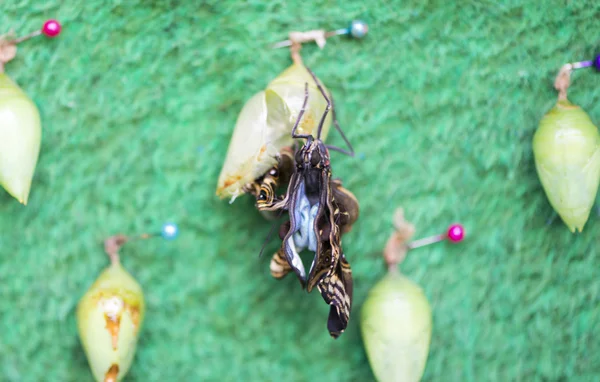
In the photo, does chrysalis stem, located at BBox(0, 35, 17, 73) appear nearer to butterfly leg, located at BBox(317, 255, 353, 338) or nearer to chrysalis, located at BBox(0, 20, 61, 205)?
chrysalis, located at BBox(0, 20, 61, 205)

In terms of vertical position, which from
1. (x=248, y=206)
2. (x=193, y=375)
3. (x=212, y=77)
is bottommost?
(x=193, y=375)

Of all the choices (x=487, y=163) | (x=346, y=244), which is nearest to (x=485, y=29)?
(x=487, y=163)

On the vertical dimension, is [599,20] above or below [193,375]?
above

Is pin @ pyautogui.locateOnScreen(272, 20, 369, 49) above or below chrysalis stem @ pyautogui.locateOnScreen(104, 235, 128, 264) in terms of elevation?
above

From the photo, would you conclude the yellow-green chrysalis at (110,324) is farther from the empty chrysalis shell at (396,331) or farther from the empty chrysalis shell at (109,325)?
the empty chrysalis shell at (396,331)

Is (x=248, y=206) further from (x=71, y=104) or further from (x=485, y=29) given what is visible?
(x=485, y=29)

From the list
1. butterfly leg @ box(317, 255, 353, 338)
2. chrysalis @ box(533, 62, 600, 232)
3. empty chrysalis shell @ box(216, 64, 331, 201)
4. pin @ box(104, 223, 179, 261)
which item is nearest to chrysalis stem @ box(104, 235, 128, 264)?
pin @ box(104, 223, 179, 261)
